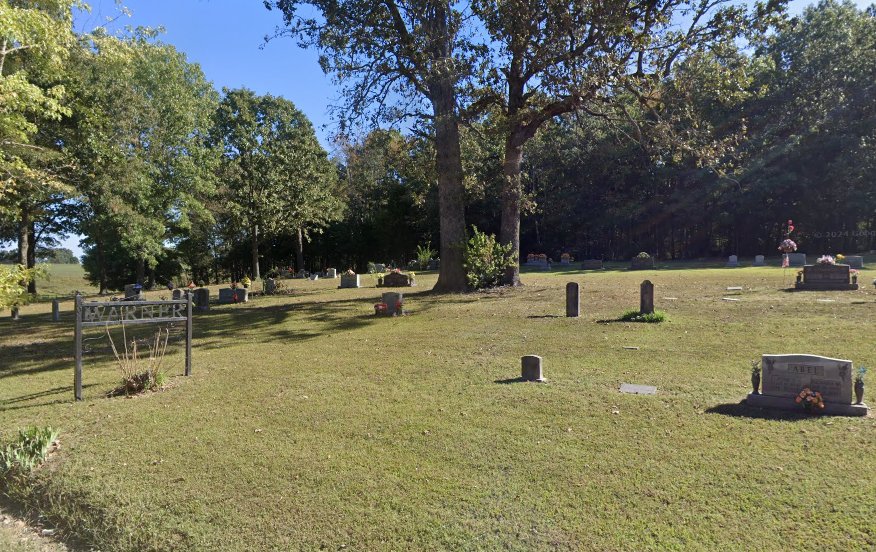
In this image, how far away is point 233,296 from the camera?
1981 cm

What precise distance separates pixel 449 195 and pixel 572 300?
697cm

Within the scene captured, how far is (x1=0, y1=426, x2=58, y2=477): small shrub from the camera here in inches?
194

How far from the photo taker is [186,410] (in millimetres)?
6547

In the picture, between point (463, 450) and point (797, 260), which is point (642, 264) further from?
point (463, 450)

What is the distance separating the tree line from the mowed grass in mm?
5518

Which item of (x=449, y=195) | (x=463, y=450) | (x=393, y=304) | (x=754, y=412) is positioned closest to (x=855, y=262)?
(x=449, y=195)

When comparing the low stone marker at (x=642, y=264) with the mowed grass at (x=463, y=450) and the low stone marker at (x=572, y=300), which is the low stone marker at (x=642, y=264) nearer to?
the low stone marker at (x=572, y=300)

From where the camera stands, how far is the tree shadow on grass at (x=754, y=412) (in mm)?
5402

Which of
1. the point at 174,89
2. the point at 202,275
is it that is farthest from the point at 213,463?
the point at 202,275

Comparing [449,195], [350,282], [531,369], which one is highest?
[449,195]

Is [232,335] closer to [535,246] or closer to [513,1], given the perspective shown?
[513,1]

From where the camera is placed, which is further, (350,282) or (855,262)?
(350,282)

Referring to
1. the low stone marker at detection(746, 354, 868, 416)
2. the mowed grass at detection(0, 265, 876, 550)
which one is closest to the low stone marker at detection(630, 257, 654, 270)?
the mowed grass at detection(0, 265, 876, 550)

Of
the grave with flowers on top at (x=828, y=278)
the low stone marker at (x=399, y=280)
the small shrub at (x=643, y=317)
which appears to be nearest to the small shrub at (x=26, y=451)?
the small shrub at (x=643, y=317)
